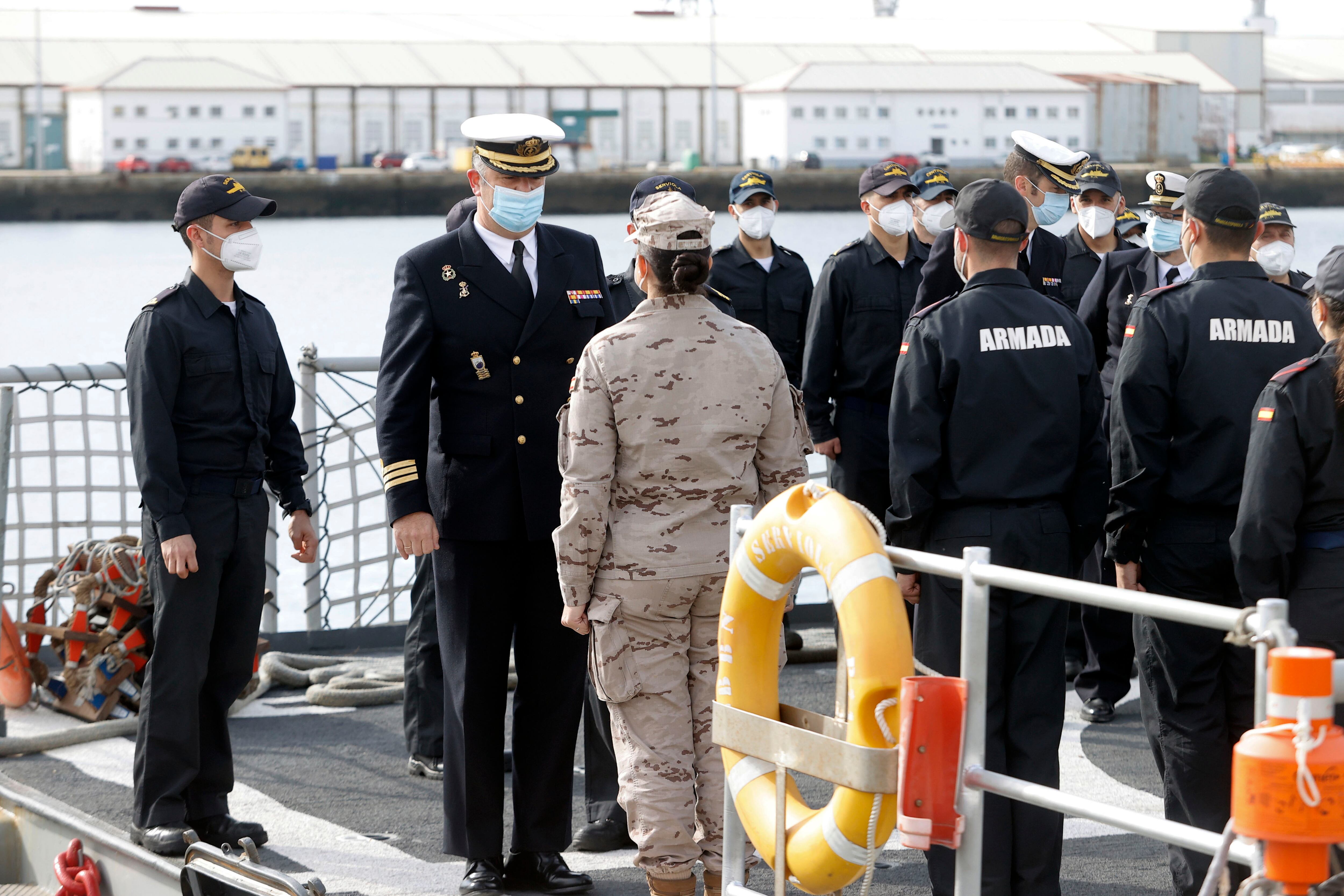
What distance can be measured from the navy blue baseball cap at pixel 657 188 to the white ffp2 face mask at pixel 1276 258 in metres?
2.30

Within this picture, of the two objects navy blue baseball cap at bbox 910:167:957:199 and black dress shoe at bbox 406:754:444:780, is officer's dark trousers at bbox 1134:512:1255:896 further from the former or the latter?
navy blue baseball cap at bbox 910:167:957:199

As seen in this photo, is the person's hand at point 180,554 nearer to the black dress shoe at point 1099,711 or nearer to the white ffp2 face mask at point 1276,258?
the black dress shoe at point 1099,711

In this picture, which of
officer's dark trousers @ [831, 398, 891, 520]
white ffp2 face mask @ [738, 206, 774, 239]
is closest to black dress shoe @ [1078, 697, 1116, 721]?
officer's dark trousers @ [831, 398, 891, 520]

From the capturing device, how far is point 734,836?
3.13m

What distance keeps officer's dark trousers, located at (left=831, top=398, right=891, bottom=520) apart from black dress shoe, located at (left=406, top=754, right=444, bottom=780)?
5.87ft

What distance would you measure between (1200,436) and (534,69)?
73262mm

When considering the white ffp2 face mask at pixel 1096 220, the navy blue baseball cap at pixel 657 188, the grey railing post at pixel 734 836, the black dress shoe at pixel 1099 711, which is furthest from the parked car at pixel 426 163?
the grey railing post at pixel 734 836

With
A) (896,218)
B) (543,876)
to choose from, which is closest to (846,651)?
(543,876)

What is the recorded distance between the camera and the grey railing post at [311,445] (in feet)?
21.2

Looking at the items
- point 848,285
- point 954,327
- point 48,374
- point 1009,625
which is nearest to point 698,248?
point 954,327

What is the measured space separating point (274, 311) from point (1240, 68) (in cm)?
7095

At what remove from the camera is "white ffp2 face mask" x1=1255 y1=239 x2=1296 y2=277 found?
6023 millimetres

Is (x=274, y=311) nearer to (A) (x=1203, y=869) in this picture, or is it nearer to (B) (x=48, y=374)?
(B) (x=48, y=374)

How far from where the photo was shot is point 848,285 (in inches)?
225
